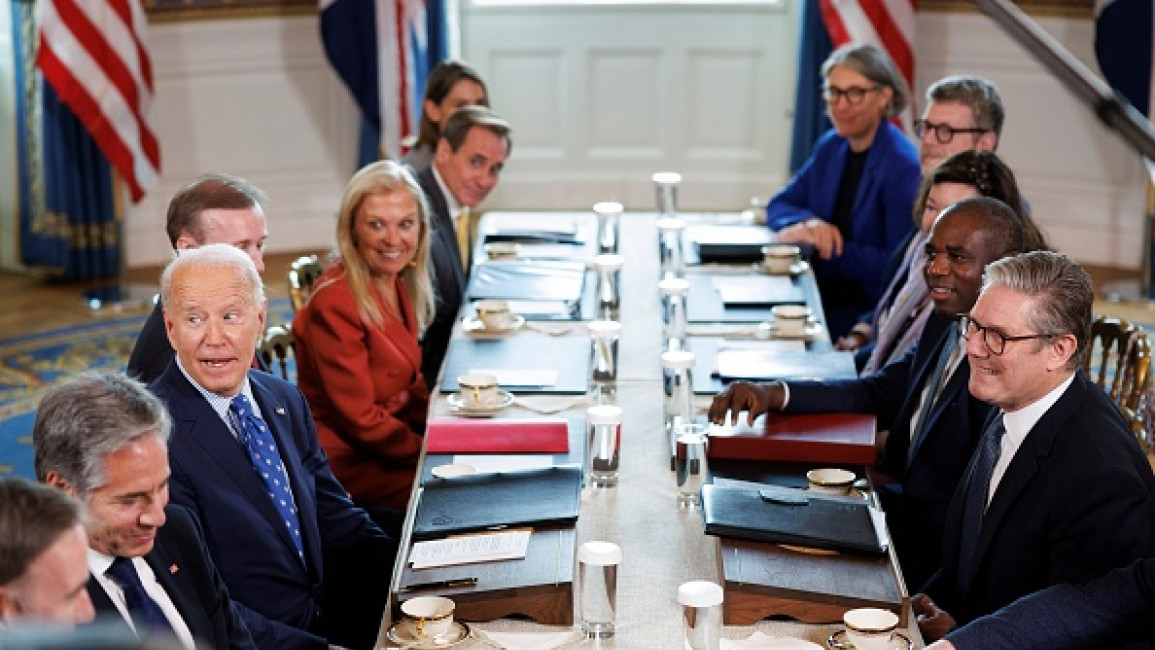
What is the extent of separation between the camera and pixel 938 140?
207 inches

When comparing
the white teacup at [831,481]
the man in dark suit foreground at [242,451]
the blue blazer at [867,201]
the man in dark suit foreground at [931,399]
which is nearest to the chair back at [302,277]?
the man in dark suit foreground at [242,451]

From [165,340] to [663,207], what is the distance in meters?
2.57

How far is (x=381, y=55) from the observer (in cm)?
823

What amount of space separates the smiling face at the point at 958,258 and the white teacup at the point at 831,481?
26.9 inches

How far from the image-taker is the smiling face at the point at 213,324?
3.12 meters

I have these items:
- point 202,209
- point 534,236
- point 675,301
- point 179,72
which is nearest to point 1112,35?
point 534,236

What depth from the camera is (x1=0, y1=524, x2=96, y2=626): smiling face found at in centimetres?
190

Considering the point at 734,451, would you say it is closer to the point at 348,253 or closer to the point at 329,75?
the point at 348,253

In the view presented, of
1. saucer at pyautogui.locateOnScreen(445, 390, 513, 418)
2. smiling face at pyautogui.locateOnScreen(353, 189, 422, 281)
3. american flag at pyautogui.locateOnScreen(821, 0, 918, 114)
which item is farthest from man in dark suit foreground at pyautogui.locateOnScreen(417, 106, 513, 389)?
american flag at pyautogui.locateOnScreen(821, 0, 918, 114)

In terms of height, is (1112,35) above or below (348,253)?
above

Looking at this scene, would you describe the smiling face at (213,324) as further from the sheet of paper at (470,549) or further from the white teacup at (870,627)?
the white teacup at (870,627)

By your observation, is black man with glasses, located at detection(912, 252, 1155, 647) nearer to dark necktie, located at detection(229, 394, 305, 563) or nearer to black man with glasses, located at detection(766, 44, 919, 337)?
dark necktie, located at detection(229, 394, 305, 563)

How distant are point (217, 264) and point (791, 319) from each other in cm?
196

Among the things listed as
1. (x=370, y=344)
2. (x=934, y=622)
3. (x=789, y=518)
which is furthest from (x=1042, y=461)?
(x=370, y=344)
